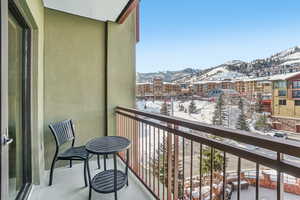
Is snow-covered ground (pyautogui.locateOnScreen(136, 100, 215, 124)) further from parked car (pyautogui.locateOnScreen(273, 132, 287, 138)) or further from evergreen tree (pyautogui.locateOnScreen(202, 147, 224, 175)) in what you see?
parked car (pyautogui.locateOnScreen(273, 132, 287, 138))

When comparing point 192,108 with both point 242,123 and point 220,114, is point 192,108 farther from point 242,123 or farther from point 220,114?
point 242,123

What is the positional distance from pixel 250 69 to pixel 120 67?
2286 millimetres

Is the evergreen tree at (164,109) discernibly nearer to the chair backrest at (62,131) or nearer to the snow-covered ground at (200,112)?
the snow-covered ground at (200,112)

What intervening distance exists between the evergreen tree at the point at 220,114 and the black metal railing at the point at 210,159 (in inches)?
4.2

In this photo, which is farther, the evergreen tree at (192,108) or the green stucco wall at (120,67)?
the green stucco wall at (120,67)

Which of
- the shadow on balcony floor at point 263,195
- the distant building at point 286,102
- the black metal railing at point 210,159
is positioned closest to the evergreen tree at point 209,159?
the black metal railing at point 210,159

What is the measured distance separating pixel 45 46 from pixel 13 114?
143cm

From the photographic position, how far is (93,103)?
314 centimetres

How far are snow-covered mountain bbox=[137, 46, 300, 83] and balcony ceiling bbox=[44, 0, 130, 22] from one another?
54.8 inches

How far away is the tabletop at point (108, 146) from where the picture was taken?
193cm

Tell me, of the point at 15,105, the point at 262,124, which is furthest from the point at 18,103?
the point at 262,124

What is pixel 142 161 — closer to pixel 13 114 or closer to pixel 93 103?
pixel 93 103

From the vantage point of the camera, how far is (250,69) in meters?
1.47

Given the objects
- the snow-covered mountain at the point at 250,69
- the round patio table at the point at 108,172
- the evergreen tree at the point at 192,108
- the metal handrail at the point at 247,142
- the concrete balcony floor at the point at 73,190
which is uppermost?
the snow-covered mountain at the point at 250,69
